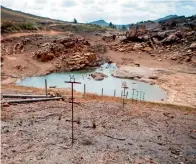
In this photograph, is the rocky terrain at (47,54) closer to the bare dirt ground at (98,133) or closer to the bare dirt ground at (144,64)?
the bare dirt ground at (144,64)

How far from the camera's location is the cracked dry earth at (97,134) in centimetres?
1420

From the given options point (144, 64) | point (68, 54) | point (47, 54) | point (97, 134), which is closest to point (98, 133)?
point (97, 134)

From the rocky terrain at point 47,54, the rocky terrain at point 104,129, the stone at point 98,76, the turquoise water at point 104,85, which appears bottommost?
the turquoise water at point 104,85

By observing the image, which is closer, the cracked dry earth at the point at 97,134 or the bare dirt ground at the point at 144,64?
the cracked dry earth at the point at 97,134

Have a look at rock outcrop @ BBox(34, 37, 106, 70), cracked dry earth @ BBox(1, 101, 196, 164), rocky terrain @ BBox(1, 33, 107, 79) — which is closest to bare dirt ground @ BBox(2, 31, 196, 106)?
rocky terrain @ BBox(1, 33, 107, 79)

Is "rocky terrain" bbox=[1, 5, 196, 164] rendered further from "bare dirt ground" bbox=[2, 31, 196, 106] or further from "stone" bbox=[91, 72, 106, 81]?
"stone" bbox=[91, 72, 106, 81]

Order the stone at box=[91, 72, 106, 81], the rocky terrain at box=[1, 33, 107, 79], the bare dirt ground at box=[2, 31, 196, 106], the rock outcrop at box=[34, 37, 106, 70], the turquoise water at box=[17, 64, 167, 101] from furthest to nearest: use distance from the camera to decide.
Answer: the rock outcrop at box=[34, 37, 106, 70]
the rocky terrain at box=[1, 33, 107, 79]
the stone at box=[91, 72, 106, 81]
the turquoise water at box=[17, 64, 167, 101]
the bare dirt ground at box=[2, 31, 196, 106]

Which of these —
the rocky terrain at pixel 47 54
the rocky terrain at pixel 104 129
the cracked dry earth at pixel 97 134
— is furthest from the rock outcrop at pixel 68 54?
the cracked dry earth at pixel 97 134

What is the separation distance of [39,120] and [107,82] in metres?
21.1

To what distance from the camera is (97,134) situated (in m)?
16.6

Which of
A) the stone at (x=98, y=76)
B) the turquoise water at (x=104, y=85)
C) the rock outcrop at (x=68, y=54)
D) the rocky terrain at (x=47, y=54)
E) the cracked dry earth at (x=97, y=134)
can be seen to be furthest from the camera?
the rock outcrop at (x=68, y=54)

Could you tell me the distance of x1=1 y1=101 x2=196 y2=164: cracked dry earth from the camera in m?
14.2

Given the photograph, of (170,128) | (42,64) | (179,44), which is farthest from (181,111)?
(179,44)

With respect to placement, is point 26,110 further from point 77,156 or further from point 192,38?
point 192,38
